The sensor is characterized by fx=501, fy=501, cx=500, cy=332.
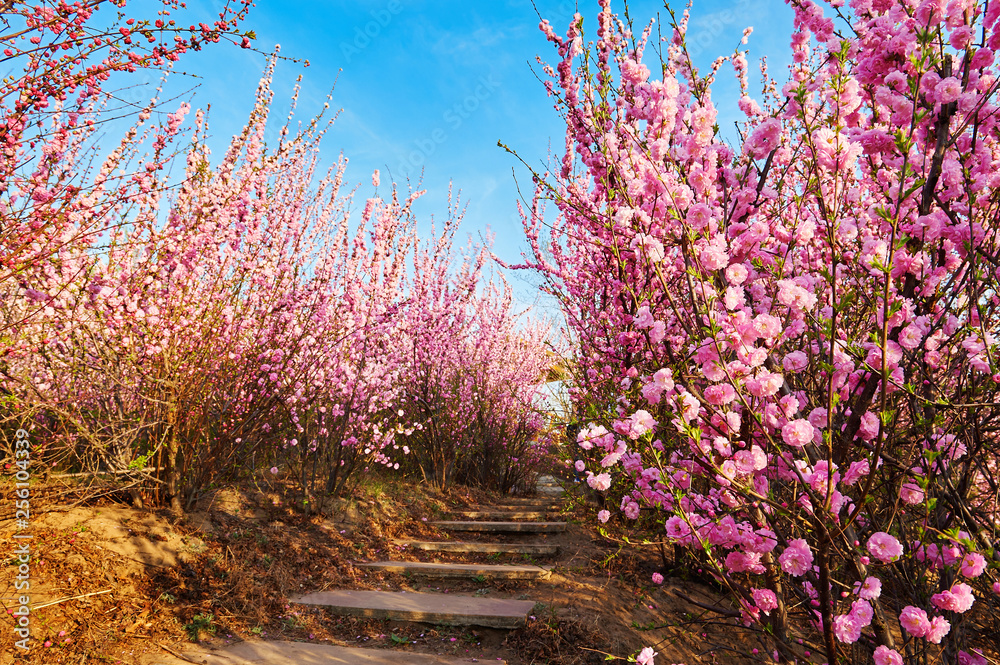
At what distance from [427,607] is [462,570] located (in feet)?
2.68

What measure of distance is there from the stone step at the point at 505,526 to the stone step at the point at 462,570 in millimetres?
1115

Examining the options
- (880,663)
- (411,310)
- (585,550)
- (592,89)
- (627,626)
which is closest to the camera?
(880,663)

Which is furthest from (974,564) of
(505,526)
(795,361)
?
(505,526)

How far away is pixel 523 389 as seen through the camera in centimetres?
1075

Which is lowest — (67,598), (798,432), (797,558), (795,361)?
(67,598)

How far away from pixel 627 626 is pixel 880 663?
2.00m

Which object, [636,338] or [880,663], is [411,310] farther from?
[880,663]

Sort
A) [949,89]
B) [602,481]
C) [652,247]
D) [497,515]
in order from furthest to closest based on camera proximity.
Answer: [497,515], [602,481], [652,247], [949,89]

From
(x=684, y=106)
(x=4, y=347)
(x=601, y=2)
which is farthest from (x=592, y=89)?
(x=4, y=347)

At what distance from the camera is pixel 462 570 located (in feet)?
15.6

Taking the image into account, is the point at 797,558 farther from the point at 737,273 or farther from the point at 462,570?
the point at 462,570

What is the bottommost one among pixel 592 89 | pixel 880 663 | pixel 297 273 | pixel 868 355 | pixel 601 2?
pixel 880 663

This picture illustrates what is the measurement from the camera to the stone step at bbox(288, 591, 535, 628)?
3668 mm

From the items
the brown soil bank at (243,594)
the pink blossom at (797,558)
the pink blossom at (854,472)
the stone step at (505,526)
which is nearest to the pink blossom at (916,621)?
the pink blossom at (797,558)
